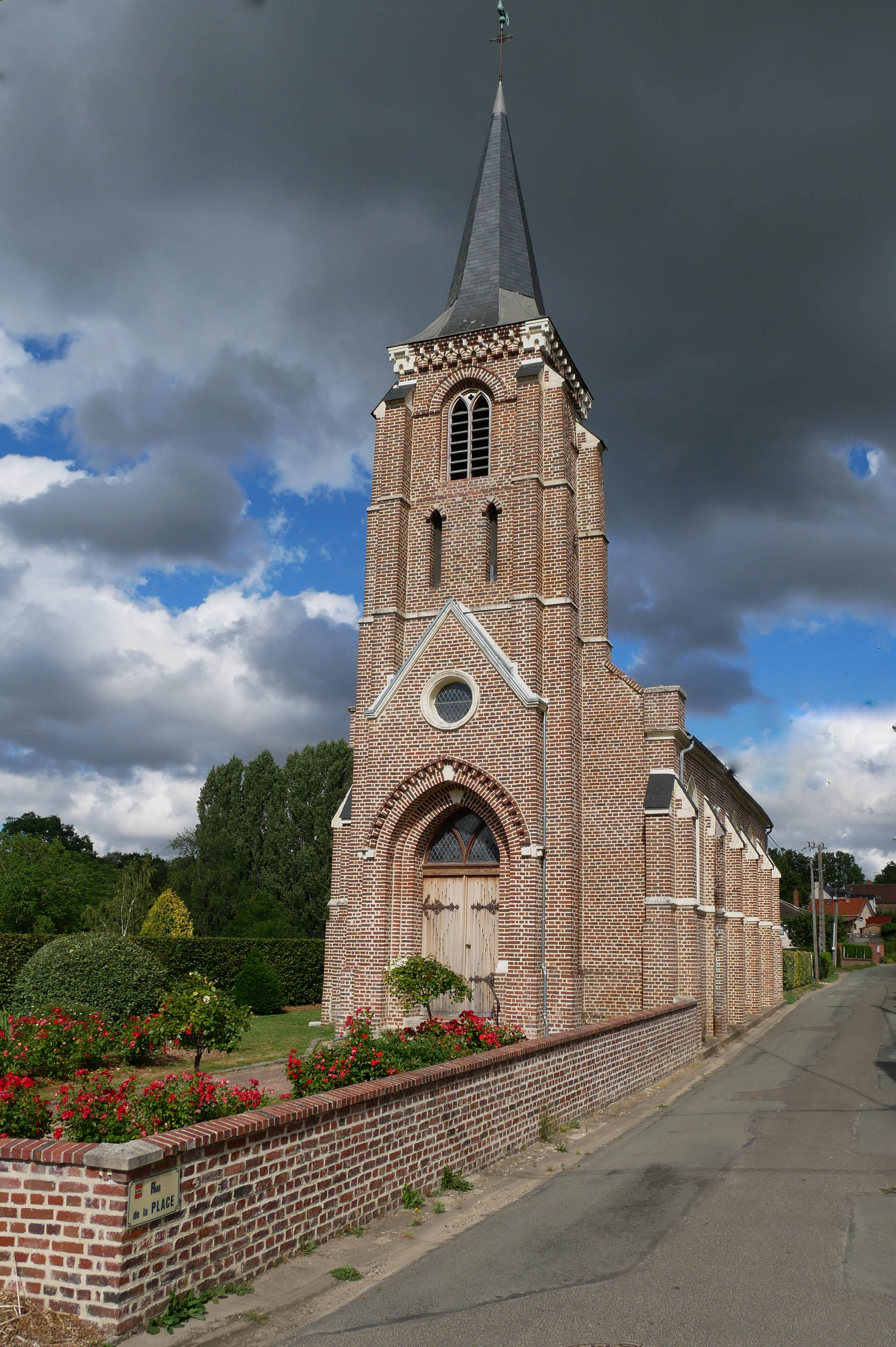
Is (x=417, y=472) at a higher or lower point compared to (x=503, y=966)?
higher

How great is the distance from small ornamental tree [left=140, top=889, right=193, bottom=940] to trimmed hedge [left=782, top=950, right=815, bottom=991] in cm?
2448

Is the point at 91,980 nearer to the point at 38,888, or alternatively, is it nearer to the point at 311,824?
the point at 38,888

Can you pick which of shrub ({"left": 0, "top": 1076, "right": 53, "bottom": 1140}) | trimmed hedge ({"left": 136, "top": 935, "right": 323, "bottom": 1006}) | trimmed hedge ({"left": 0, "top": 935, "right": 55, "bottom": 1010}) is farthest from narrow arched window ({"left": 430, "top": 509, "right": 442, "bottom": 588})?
shrub ({"left": 0, "top": 1076, "right": 53, "bottom": 1140})

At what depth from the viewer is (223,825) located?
47469 millimetres

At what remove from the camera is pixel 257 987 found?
24922mm

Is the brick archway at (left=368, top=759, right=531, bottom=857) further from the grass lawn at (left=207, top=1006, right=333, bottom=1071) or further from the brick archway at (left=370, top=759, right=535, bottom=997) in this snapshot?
the grass lawn at (left=207, top=1006, right=333, bottom=1071)

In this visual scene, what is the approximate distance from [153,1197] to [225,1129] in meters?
0.66

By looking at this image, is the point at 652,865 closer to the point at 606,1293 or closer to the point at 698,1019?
the point at 698,1019

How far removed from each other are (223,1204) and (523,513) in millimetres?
15916

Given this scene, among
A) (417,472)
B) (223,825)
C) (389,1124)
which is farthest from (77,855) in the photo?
(389,1124)

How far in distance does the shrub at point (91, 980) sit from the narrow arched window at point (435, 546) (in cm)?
989

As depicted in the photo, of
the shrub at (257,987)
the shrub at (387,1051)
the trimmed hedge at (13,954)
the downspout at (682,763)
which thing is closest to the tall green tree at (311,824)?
the shrub at (257,987)

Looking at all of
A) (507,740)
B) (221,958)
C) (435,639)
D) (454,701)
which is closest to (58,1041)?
(507,740)

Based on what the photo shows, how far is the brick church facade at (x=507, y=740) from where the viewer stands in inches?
719
